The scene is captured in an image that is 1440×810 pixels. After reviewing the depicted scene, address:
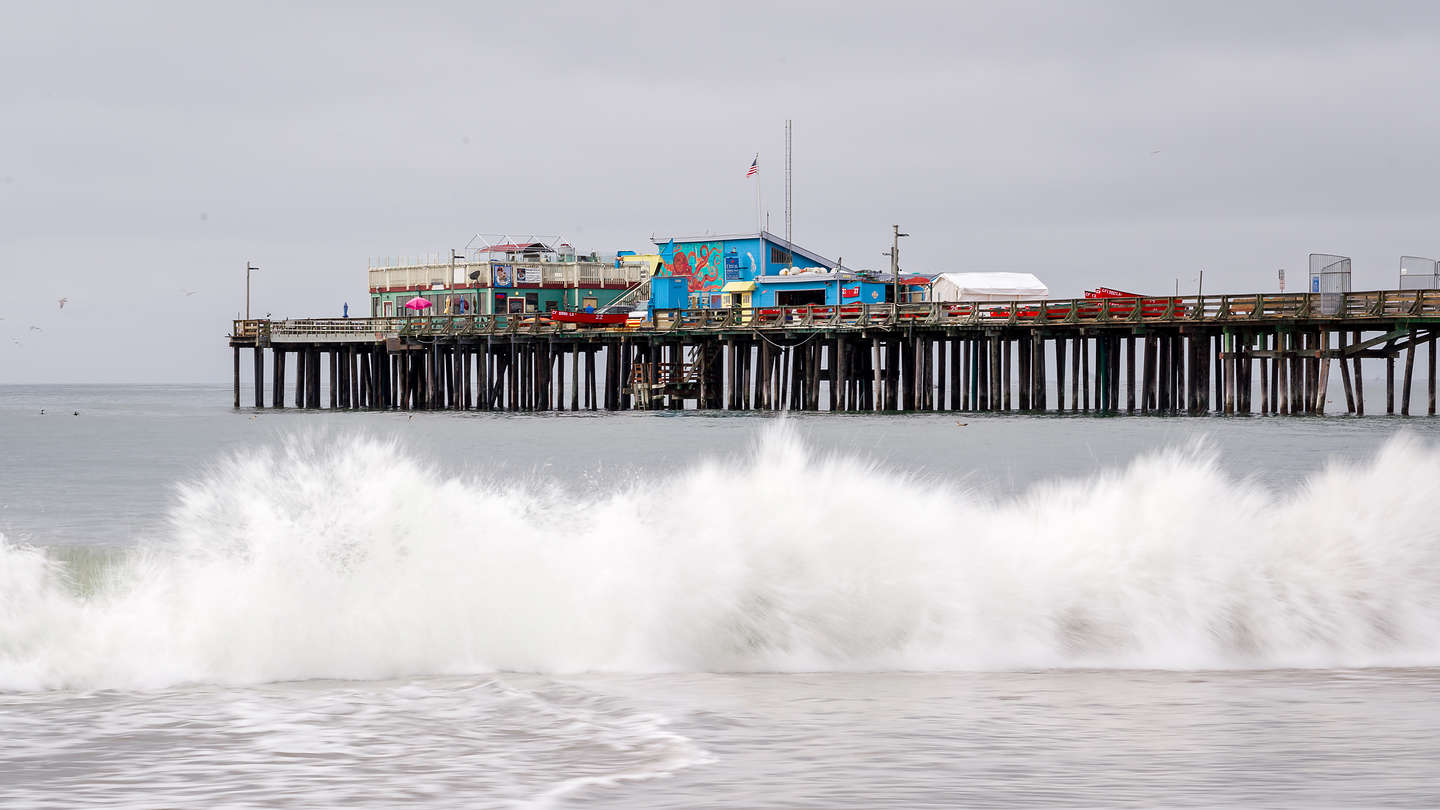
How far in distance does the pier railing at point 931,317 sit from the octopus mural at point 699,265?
239 inches

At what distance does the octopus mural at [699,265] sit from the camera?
7012cm

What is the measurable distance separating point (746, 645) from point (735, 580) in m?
0.55

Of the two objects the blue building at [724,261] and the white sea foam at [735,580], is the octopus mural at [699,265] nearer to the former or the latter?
the blue building at [724,261]

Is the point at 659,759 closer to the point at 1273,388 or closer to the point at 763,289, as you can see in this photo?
the point at 1273,388

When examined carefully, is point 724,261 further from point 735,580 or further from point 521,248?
point 735,580

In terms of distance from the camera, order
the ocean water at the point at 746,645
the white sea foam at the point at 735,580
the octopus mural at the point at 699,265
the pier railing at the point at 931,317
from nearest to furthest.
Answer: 1. the ocean water at the point at 746,645
2. the white sea foam at the point at 735,580
3. the pier railing at the point at 931,317
4. the octopus mural at the point at 699,265

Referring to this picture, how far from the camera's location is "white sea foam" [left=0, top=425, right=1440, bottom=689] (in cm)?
1019

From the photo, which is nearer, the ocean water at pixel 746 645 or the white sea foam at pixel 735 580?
the ocean water at pixel 746 645

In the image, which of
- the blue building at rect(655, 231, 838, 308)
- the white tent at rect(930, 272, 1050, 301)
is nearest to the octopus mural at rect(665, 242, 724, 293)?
the blue building at rect(655, 231, 838, 308)

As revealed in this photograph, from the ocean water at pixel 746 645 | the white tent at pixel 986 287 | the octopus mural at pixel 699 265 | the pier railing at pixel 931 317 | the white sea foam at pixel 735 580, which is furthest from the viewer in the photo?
the octopus mural at pixel 699 265

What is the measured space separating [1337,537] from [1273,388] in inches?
1704

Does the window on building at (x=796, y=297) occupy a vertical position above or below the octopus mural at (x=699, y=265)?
below

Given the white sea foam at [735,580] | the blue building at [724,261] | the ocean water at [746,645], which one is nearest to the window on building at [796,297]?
the blue building at [724,261]

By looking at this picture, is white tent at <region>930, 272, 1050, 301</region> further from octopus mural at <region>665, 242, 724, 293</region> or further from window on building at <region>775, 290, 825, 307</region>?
octopus mural at <region>665, 242, 724, 293</region>
